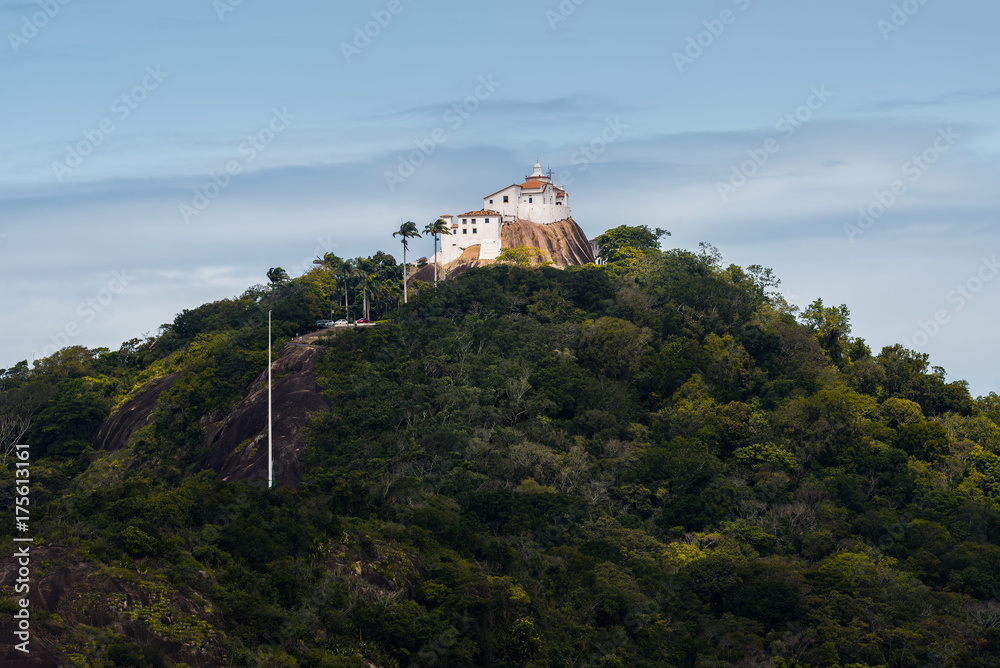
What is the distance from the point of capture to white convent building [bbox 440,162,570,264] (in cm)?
11075

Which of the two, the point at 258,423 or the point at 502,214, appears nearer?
the point at 258,423

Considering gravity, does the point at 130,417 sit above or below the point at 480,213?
below

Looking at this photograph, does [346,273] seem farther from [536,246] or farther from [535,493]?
[535,493]

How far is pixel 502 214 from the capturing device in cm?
11325

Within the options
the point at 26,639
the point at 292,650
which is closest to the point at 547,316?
the point at 292,650

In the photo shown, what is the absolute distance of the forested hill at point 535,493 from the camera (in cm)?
5066

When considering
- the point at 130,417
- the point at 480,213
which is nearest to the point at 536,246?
the point at 480,213

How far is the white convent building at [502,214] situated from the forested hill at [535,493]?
10331mm

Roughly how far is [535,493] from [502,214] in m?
48.7

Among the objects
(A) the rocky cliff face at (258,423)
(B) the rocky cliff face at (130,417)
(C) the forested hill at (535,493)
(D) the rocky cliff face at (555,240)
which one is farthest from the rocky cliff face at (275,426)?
(D) the rocky cliff face at (555,240)

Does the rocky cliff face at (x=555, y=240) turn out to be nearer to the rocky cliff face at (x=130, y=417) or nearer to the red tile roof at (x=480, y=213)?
the red tile roof at (x=480, y=213)

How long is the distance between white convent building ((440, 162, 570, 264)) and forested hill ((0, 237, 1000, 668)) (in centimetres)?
1033

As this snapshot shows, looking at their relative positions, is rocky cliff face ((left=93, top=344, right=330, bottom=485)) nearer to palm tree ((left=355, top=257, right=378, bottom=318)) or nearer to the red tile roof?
palm tree ((left=355, top=257, right=378, bottom=318))

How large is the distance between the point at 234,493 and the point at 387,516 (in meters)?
7.59
